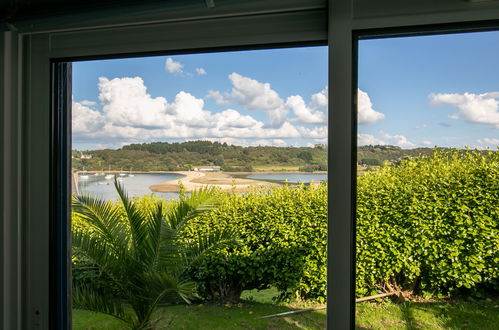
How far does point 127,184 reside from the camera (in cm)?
183

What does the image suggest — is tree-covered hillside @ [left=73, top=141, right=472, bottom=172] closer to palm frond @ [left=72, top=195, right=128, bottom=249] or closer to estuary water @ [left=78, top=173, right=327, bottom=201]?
estuary water @ [left=78, top=173, right=327, bottom=201]

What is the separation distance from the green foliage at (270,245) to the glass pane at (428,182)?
0.74 feet

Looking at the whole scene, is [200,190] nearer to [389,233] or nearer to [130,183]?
[130,183]

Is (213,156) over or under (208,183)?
over

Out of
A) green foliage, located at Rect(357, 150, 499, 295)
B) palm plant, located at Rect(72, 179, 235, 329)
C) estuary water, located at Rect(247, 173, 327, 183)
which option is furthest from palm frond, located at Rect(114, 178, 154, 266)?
green foliage, located at Rect(357, 150, 499, 295)

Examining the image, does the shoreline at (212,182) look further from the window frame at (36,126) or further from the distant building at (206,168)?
the window frame at (36,126)

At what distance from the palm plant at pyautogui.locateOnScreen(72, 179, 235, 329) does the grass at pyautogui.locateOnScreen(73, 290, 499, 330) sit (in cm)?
11

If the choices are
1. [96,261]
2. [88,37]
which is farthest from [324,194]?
[88,37]

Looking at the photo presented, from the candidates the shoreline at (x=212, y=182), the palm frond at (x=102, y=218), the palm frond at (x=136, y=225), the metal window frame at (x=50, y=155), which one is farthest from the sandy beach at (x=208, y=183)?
the metal window frame at (x=50, y=155)

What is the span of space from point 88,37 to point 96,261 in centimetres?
111

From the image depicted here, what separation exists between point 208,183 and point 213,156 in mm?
137

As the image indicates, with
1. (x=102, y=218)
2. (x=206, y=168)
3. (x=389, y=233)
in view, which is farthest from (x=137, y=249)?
(x=389, y=233)

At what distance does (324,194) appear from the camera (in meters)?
1.63

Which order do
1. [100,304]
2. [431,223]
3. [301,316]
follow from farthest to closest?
1. [100,304]
2. [301,316]
3. [431,223]
